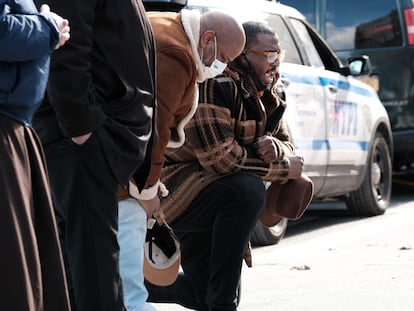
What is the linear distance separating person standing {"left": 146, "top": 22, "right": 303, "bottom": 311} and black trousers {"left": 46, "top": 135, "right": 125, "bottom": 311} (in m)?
1.23

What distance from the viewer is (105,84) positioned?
160 inches

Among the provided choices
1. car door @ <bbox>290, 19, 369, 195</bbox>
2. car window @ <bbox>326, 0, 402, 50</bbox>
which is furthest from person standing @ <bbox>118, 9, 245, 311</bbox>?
car window @ <bbox>326, 0, 402, 50</bbox>

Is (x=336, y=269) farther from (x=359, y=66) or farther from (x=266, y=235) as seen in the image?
(x=359, y=66)

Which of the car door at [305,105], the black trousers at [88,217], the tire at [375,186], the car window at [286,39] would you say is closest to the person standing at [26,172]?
the black trousers at [88,217]

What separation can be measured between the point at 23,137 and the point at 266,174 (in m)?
2.03

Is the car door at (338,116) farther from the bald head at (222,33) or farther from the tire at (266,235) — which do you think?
the bald head at (222,33)

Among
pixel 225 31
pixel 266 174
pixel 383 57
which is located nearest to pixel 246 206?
pixel 266 174

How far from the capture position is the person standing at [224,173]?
525 cm

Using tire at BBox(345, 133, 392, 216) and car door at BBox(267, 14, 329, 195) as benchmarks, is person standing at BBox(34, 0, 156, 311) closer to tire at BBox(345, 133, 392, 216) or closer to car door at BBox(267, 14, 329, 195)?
car door at BBox(267, 14, 329, 195)

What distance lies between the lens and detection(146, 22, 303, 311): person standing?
525 centimetres

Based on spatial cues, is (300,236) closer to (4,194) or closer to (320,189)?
(320,189)

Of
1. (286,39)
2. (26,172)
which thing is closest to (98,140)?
(26,172)

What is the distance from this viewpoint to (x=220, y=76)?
17.9 feet

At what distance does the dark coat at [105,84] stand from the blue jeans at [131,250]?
260 mm
